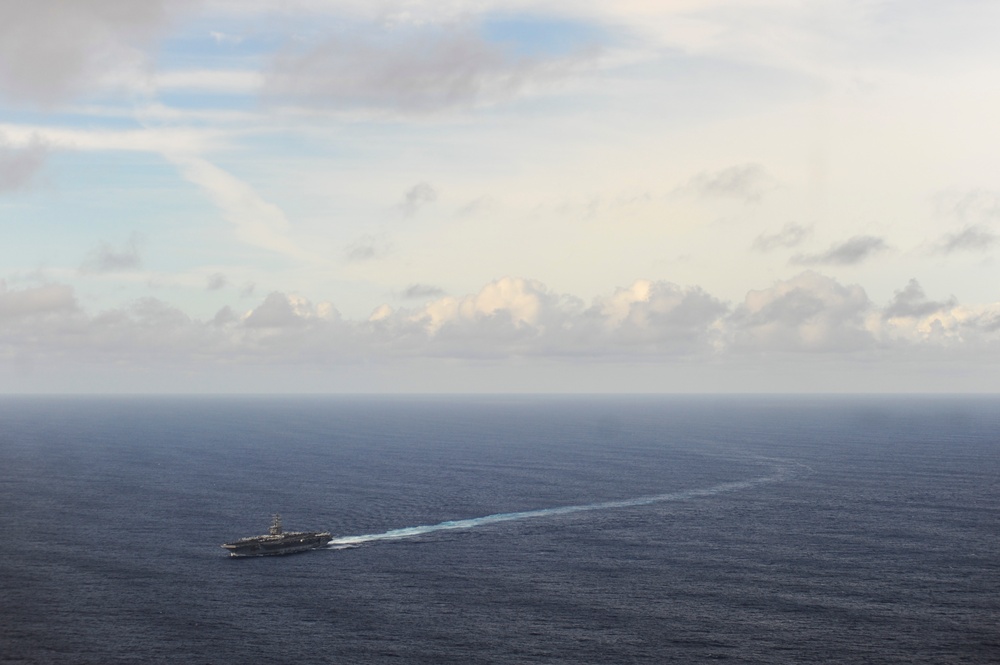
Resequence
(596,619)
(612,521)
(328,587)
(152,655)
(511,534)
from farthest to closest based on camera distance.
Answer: (612,521) → (511,534) → (328,587) → (596,619) → (152,655)

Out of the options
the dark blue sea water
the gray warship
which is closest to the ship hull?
the gray warship

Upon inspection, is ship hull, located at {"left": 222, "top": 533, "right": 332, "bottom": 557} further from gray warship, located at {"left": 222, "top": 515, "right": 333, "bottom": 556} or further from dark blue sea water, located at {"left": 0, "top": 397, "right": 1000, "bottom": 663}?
dark blue sea water, located at {"left": 0, "top": 397, "right": 1000, "bottom": 663}

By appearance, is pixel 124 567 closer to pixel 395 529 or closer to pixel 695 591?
pixel 395 529

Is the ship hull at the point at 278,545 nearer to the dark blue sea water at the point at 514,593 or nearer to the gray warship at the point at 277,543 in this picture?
the gray warship at the point at 277,543

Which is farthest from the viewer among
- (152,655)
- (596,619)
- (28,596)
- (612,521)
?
(612,521)

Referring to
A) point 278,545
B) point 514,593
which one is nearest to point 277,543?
point 278,545

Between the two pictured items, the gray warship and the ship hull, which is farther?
the gray warship

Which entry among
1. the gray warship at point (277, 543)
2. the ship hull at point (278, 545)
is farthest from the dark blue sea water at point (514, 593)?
the gray warship at point (277, 543)

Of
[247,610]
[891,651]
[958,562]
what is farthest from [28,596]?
[958,562]

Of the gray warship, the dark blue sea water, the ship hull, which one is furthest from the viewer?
the gray warship
